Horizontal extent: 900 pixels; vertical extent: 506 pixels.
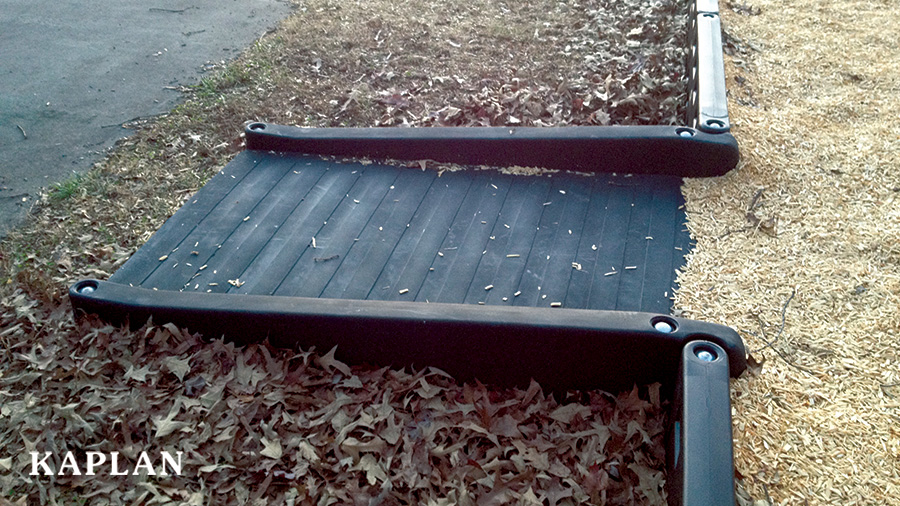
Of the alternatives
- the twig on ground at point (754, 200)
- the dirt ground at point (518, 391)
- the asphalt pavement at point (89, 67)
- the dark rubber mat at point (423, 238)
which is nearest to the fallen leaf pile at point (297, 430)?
the dirt ground at point (518, 391)

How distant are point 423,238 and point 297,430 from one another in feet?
3.89

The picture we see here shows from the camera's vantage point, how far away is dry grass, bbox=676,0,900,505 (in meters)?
2.22

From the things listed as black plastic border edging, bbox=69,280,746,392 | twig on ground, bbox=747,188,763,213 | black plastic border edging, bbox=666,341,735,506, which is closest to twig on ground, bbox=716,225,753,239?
twig on ground, bbox=747,188,763,213

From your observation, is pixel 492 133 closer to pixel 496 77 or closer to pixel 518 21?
pixel 496 77

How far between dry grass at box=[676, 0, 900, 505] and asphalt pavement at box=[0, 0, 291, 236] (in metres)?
3.20

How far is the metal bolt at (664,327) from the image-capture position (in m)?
2.36

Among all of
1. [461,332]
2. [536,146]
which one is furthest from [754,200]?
[461,332]

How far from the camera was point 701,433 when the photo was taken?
197 cm

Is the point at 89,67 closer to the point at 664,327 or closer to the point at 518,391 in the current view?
the point at 518,391

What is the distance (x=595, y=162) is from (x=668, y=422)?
5.59 feet

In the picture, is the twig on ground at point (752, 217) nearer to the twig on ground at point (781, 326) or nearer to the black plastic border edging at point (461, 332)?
the twig on ground at point (781, 326)

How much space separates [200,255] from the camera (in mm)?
3307

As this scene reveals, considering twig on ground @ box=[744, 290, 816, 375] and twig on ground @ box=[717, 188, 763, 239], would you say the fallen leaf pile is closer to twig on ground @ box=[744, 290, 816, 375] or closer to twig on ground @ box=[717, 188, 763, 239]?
twig on ground @ box=[744, 290, 816, 375]

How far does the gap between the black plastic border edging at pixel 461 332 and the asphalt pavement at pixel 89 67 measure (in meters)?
1.62
